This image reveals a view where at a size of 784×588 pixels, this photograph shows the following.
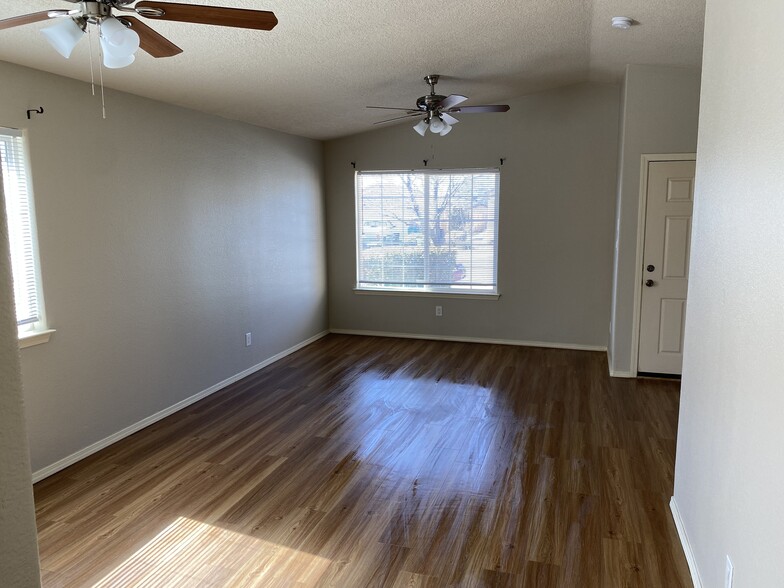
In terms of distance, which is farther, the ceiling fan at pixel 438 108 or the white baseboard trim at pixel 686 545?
the ceiling fan at pixel 438 108

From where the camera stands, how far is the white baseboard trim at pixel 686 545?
2.25m

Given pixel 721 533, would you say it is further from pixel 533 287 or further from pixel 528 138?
pixel 528 138

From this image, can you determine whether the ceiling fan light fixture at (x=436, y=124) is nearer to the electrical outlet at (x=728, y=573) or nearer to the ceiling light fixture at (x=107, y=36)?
the ceiling light fixture at (x=107, y=36)

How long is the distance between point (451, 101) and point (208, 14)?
249 cm

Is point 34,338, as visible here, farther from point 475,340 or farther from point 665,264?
point 665,264

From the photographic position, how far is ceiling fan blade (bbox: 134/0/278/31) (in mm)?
1887

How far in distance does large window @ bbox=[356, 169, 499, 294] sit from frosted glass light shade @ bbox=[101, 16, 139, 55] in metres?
4.70

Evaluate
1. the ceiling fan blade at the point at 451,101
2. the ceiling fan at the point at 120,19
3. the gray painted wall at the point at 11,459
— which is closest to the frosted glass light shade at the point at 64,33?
the ceiling fan at the point at 120,19

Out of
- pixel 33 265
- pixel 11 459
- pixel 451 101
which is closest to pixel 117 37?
pixel 11 459

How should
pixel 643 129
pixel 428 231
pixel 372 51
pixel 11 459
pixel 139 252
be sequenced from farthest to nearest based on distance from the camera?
pixel 428 231, pixel 643 129, pixel 139 252, pixel 372 51, pixel 11 459

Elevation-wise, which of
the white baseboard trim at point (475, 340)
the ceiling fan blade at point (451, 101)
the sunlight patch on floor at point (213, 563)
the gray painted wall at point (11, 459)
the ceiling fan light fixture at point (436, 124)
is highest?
the ceiling fan blade at point (451, 101)

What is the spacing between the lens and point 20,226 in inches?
123

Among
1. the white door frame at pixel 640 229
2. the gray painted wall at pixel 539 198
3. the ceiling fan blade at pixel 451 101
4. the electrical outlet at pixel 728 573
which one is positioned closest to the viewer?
the electrical outlet at pixel 728 573

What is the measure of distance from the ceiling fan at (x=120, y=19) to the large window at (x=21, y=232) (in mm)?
1308
